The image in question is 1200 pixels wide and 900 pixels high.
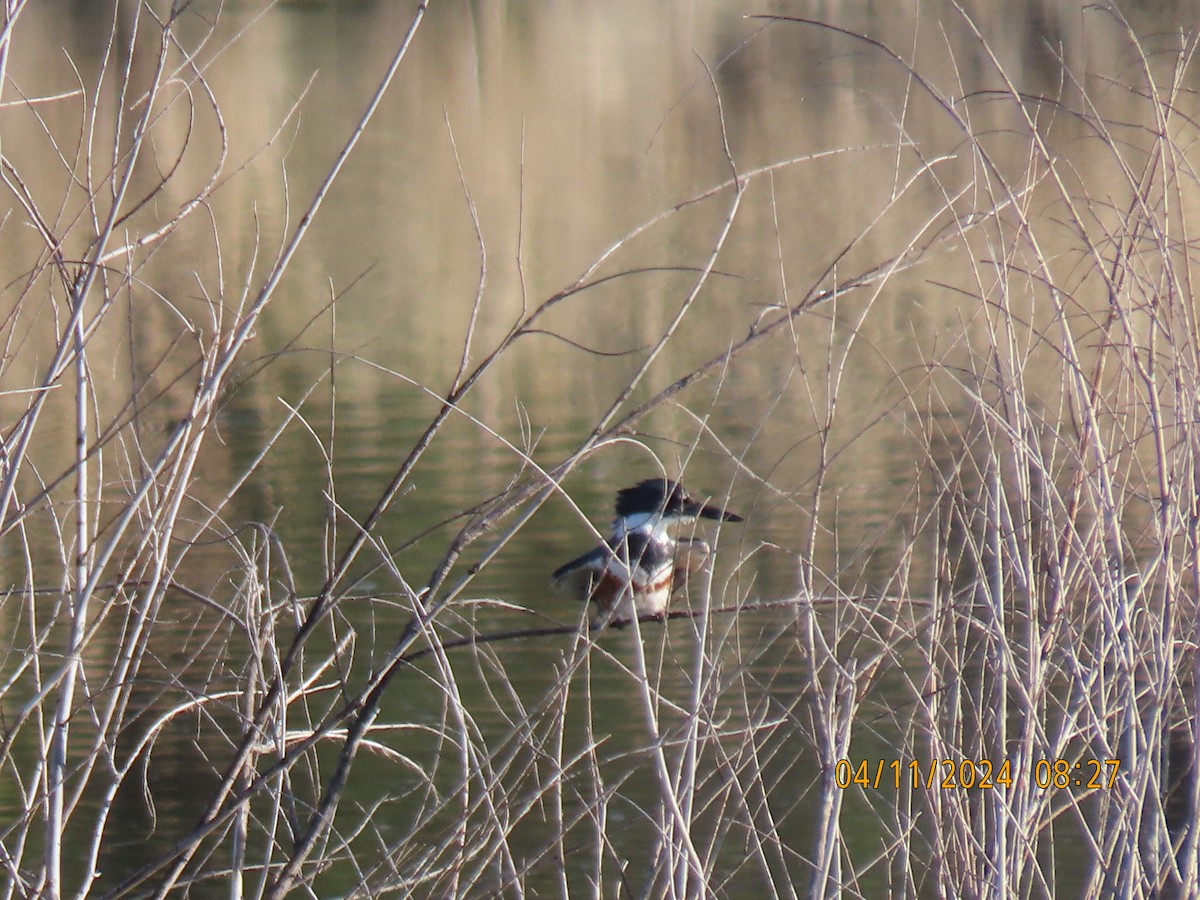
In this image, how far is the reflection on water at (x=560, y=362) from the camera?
68.9 inches

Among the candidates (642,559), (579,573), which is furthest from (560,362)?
(642,559)

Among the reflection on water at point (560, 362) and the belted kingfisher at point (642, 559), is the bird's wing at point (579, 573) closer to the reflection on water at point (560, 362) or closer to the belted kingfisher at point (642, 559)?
the belted kingfisher at point (642, 559)

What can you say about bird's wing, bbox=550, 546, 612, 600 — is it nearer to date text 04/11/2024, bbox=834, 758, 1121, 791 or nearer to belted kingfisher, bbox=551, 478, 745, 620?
belted kingfisher, bbox=551, 478, 745, 620

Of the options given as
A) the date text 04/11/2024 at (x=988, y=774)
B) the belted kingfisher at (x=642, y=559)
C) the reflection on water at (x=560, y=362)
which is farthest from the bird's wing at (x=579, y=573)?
the date text 04/11/2024 at (x=988, y=774)

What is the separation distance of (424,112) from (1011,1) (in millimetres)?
7992

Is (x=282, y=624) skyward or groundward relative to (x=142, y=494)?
groundward

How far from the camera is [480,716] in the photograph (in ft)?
18.5

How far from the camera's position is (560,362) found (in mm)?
9953

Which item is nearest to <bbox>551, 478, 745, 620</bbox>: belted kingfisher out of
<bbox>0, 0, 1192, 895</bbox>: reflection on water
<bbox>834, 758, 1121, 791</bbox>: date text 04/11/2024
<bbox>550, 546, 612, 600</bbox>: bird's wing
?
<bbox>550, 546, 612, 600</bbox>: bird's wing

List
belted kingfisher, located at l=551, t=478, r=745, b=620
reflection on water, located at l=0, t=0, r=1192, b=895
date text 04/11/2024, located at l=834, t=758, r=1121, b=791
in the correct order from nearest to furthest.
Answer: date text 04/11/2024, located at l=834, t=758, r=1121, b=791 → reflection on water, located at l=0, t=0, r=1192, b=895 → belted kingfisher, located at l=551, t=478, r=745, b=620

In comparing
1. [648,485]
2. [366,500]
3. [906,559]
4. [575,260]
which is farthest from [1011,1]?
[906,559]

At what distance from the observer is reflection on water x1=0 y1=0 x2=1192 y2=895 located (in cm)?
175

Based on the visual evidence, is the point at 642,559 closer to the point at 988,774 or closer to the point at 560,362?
the point at 988,774

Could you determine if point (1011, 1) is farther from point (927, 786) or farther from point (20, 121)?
point (927, 786)
